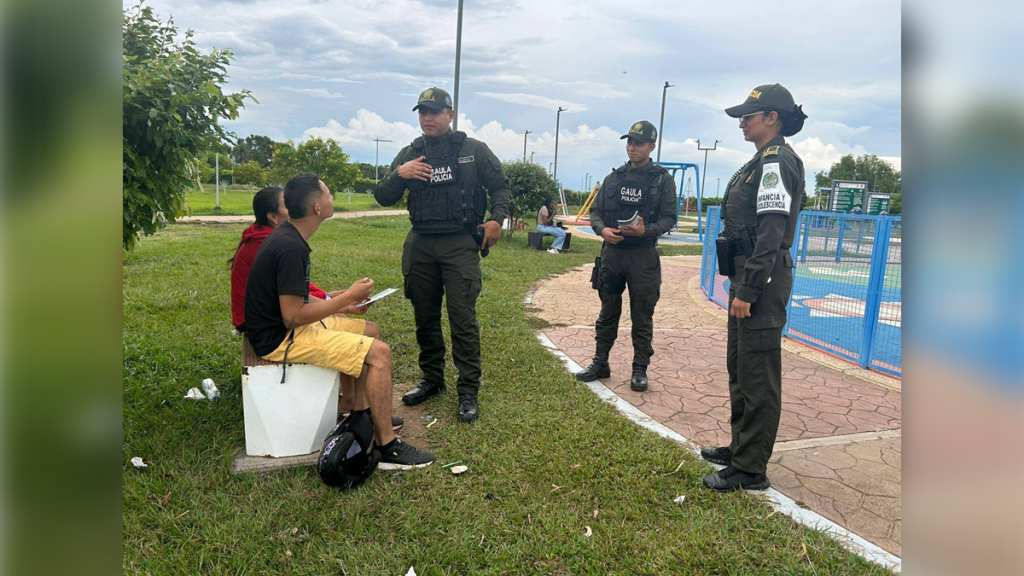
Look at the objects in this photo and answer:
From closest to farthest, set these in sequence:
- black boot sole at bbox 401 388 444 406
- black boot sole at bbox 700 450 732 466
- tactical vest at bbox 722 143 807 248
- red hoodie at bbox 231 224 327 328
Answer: tactical vest at bbox 722 143 807 248, black boot sole at bbox 700 450 732 466, red hoodie at bbox 231 224 327 328, black boot sole at bbox 401 388 444 406

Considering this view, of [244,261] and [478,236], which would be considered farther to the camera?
[478,236]

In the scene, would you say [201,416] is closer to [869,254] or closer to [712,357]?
[712,357]

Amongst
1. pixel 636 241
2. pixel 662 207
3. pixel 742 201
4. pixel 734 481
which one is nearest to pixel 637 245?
pixel 636 241

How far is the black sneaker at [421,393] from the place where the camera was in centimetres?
463

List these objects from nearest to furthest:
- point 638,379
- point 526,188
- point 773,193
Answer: point 773,193 < point 638,379 < point 526,188

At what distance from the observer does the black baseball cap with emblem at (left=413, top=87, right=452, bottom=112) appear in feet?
14.4

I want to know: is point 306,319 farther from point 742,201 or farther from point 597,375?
point 597,375

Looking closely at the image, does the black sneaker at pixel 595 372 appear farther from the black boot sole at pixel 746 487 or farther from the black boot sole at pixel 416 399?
the black boot sole at pixel 746 487

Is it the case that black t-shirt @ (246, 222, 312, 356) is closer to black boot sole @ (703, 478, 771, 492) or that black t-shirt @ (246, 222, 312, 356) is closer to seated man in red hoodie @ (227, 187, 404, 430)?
seated man in red hoodie @ (227, 187, 404, 430)

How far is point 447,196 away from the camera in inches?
175

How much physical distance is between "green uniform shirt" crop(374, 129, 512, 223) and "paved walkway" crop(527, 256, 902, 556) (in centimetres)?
181

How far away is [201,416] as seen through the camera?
13.2 ft

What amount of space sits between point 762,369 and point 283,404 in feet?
8.78

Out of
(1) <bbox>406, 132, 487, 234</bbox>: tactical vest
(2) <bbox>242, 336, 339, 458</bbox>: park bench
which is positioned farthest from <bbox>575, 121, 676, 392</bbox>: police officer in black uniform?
(2) <bbox>242, 336, 339, 458</bbox>: park bench
